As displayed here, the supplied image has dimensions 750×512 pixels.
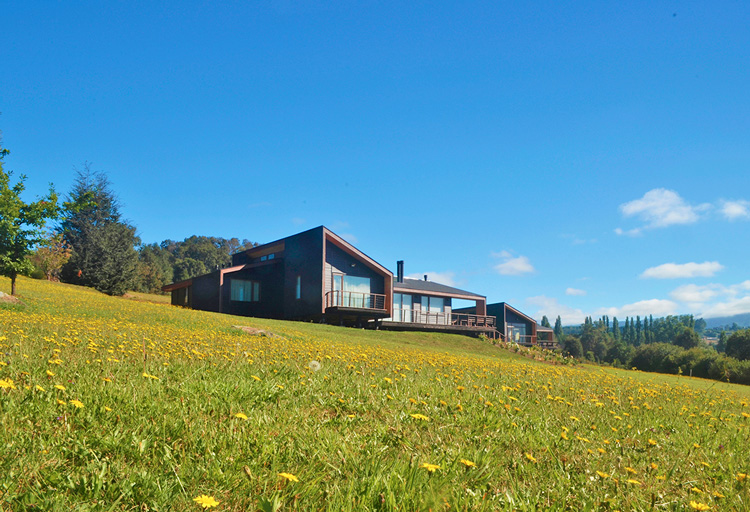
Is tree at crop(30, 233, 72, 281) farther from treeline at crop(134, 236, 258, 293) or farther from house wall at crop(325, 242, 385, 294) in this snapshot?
house wall at crop(325, 242, 385, 294)

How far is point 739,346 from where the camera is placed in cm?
5797

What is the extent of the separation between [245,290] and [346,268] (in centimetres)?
838

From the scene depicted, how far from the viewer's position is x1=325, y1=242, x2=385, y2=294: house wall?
101 ft

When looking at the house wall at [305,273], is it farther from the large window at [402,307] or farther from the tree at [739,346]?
the tree at [739,346]

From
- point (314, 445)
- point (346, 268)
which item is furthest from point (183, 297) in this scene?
point (314, 445)

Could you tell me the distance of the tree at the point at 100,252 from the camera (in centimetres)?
4053

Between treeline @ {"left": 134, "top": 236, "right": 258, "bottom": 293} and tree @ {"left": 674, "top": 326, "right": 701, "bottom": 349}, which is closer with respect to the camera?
treeline @ {"left": 134, "top": 236, "right": 258, "bottom": 293}

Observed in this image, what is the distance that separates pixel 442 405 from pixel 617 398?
3.96 meters

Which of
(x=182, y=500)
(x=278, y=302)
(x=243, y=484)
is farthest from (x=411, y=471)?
(x=278, y=302)

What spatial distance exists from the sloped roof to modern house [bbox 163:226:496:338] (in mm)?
196

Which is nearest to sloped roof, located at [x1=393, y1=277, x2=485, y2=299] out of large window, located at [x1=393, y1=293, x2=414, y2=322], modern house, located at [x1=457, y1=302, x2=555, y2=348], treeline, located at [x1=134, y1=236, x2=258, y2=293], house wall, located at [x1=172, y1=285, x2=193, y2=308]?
large window, located at [x1=393, y1=293, x2=414, y2=322]

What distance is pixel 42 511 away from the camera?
215cm

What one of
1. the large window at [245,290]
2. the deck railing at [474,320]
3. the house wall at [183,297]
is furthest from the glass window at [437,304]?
the house wall at [183,297]

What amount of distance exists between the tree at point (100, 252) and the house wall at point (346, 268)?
2220cm
